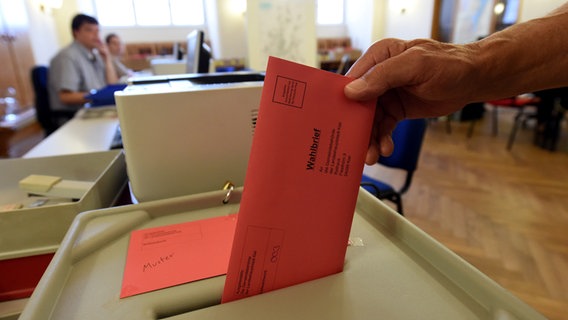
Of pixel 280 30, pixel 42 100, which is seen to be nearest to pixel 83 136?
pixel 42 100

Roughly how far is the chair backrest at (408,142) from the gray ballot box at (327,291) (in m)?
1.13

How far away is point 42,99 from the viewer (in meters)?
2.55

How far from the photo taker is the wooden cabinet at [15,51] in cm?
349

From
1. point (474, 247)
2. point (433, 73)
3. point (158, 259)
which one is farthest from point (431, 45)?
point (474, 247)

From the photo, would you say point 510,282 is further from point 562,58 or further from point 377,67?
point 377,67

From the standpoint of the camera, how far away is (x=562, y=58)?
1.73ft

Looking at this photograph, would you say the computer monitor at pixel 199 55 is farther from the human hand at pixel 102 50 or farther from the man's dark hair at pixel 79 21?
the human hand at pixel 102 50

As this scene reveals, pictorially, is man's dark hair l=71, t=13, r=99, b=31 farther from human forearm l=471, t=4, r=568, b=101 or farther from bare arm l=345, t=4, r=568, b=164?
human forearm l=471, t=4, r=568, b=101

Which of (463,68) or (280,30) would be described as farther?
(280,30)

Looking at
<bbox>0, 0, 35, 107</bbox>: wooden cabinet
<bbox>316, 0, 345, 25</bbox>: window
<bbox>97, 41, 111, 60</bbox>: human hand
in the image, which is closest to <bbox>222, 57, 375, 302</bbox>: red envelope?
<bbox>97, 41, 111, 60</bbox>: human hand

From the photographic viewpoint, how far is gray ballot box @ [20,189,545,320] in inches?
15.4

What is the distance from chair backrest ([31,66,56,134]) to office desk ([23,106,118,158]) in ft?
2.68

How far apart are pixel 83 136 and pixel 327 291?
4.88 feet

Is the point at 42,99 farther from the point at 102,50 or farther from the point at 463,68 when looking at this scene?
the point at 463,68
